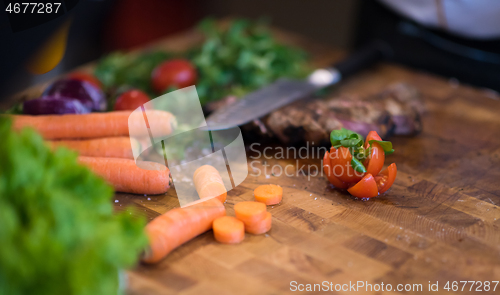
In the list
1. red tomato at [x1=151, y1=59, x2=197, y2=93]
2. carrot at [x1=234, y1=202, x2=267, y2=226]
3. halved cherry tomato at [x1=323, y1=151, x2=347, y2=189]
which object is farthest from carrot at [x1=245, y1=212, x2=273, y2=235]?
red tomato at [x1=151, y1=59, x2=197, y2=93]

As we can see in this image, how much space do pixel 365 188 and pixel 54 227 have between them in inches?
Result: 43.0

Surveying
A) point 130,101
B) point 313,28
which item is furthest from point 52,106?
point 313,28

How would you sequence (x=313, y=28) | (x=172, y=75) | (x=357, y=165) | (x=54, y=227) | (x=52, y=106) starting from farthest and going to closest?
(x=313, y=28) < (x=172, y=75) < (x=52, y=106) < (x=357, y=165) < (x=54, y=227)

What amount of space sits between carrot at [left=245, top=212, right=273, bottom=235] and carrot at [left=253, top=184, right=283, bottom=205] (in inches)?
5.4

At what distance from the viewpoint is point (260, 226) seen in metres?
1.43

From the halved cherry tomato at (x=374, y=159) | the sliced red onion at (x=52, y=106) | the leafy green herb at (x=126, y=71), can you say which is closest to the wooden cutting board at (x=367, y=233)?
the halved cherry tomato at (x=374, y=159)

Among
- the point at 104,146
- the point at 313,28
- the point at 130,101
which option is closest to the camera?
the point at 104,146

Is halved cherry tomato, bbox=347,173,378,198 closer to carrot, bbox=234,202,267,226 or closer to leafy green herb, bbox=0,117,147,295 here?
carrot, bbox=234,202,267,226

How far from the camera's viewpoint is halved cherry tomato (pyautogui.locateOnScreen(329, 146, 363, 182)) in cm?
161

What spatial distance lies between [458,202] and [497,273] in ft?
1.28

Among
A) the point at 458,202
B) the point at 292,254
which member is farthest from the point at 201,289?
the point at 458,202

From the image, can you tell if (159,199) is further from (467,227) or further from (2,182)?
(467,227)

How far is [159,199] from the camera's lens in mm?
1652

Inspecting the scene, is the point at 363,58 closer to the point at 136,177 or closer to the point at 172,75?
the point at 172,75
